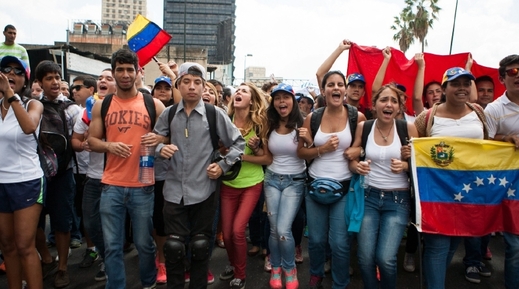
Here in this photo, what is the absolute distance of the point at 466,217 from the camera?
3326 mm

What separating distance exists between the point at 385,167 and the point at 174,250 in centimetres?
206

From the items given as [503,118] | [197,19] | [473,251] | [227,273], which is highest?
[197,19]

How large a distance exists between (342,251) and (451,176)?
124cm

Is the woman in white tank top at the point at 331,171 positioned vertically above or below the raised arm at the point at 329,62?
below

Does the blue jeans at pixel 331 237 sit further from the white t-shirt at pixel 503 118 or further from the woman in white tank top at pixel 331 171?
the white t-shirt at pixel 503 118

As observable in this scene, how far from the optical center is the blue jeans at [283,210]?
3.75 m

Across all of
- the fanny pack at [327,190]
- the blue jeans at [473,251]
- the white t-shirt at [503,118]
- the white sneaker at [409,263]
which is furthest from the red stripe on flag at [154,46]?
the blue jeans at [473,251]

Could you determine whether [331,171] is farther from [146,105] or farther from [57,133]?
[57,133]

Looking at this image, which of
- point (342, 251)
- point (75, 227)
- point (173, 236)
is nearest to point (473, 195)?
point (342, 251)

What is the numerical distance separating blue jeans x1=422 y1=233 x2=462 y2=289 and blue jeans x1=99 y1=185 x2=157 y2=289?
2570 millimetres

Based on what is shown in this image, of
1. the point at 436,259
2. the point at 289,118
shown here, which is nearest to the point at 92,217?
the point at 289,118

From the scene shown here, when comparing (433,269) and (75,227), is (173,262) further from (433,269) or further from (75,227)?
(75,227)

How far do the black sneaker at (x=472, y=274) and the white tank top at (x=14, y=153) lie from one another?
4.75m

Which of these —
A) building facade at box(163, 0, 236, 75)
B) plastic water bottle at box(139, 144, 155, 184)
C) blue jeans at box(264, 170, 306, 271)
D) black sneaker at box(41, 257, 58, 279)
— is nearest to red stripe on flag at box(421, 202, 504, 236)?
blue jeans at box(264, 170, 306, 271)
